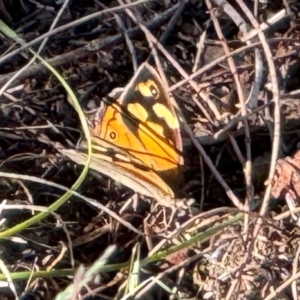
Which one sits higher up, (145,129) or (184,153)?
(145,129)

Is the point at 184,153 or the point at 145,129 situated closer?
the point at 145,129

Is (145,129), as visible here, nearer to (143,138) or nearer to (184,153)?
(143,138)

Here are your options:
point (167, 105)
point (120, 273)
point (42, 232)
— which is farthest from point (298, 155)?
point (42, 232)

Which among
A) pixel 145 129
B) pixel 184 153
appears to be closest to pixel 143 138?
pixel 145 129
